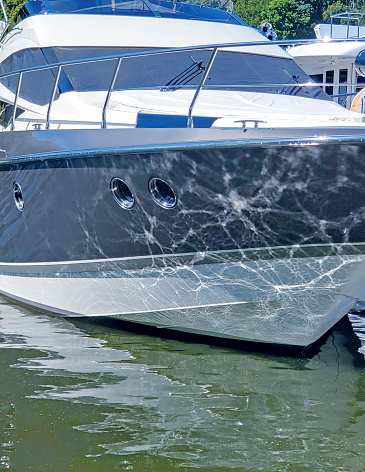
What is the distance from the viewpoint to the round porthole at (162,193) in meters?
4.08

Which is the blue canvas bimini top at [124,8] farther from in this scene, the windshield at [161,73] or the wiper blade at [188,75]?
the wiper blade at [188,75]

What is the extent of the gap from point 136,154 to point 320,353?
1817 mm

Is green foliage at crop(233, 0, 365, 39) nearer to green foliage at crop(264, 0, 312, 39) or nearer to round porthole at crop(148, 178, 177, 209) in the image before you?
green foliage at crop(264, 0, 312, 39)

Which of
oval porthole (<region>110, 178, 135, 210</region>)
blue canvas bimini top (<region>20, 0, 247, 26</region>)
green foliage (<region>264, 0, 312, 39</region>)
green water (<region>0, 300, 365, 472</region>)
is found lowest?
green water (<region>0, 300, 365, 472</region>)

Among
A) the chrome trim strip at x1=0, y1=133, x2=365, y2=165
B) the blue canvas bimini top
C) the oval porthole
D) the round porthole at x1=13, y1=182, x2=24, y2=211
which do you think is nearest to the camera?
the chrome trim strip at x1=0, y1=133, x2=365, y2=165

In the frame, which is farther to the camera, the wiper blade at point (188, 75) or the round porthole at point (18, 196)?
the wiper blade at point (188, 75)

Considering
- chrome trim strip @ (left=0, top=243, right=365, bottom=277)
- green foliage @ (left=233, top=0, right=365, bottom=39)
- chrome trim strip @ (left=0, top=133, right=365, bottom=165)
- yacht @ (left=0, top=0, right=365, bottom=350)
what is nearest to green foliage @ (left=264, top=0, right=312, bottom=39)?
green foliage @ (left=233, top=0, right=365, bottom=39)

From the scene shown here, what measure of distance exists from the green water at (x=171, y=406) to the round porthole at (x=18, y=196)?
3.04ft

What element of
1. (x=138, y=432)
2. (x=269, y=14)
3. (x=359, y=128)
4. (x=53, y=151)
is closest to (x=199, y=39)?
(x=53, y=151)

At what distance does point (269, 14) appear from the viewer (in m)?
34.9

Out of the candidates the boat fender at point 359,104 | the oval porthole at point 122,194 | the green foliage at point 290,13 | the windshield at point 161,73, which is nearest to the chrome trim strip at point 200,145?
the oval porthole at point 122,194

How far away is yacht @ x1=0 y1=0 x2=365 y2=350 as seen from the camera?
379cm

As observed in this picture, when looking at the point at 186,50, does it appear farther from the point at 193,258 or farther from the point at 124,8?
the point at 124,8

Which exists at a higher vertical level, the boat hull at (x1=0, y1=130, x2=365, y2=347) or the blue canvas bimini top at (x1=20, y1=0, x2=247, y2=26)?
the blue canvas bimini top at (x1=20, y1=0, x2=247, y2=26)
